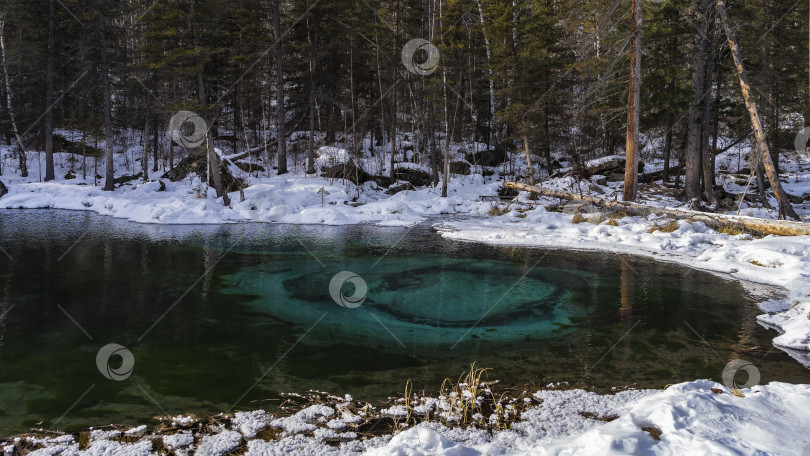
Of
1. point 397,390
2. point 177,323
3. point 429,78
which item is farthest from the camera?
point 429,78

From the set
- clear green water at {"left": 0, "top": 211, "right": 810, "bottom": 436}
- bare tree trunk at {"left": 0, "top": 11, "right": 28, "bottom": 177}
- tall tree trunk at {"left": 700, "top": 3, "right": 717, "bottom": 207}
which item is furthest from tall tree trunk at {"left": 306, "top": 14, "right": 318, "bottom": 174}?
tall tree trunk at {"left": 700, "top": 3, "right": 717, "bottom": 207}

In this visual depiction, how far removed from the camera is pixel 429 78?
85.7 ft

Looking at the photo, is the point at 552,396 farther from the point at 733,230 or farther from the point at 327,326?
the point at 733,230

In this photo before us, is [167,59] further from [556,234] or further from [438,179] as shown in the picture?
[556,234]

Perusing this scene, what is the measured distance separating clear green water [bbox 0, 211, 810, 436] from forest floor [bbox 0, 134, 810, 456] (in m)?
0.52

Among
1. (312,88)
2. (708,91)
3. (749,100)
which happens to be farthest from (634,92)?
(312,88)

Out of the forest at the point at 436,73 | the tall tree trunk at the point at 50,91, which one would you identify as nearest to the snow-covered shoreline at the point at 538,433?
the forest at the point at 436,73

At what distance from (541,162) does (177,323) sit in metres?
33.2

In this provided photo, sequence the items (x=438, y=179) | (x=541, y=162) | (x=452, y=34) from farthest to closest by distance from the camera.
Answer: (x=541, y=162) → (x=438, y=179) → (x=452, y=34)

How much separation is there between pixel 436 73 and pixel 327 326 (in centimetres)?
2147

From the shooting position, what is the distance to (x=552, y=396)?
4582 millimetres

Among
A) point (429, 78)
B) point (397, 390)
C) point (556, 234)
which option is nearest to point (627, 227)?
point (556, 234)

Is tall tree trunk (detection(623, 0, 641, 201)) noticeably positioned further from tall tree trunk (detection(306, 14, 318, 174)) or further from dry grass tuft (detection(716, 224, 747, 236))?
tall tree trunk (detection(306, 14, 318, 174))

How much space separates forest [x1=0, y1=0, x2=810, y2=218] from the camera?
1925cm
